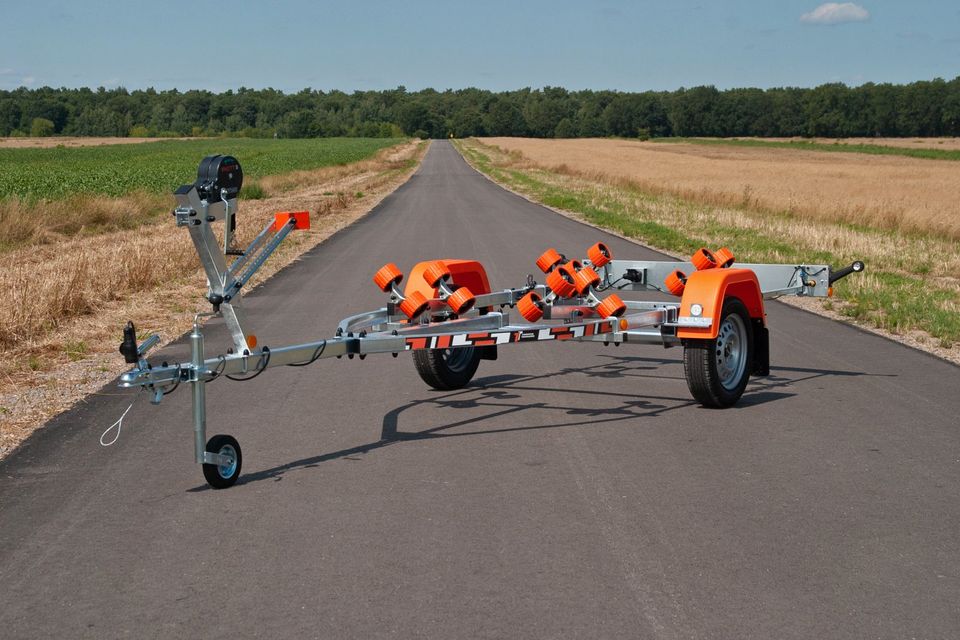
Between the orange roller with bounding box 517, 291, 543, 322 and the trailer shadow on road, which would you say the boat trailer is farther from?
the trailer shadow on road

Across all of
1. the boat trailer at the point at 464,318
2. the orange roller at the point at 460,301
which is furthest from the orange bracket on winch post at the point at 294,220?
the orange roller at the point at 460,301

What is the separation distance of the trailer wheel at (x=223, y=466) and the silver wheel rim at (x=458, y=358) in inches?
112

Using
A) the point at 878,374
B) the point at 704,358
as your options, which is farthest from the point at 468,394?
the point at 878,374

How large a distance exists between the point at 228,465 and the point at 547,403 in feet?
9.66

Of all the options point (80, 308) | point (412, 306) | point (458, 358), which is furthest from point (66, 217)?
point (412, 306)

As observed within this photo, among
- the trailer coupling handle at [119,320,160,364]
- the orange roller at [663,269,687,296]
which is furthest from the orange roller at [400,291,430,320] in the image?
the trailer coupling handle at [119,320,160,364]

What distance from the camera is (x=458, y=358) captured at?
8906 mm

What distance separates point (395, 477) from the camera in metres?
6.24

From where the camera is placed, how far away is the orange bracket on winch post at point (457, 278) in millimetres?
8328

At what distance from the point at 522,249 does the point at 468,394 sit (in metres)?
12.1

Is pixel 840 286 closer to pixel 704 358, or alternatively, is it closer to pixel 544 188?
pixel 704 358

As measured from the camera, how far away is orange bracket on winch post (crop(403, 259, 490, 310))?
8.33m

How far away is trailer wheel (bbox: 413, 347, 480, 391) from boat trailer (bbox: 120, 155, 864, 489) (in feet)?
0.04

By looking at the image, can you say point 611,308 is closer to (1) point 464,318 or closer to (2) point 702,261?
(1) point 464,318
